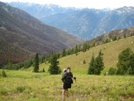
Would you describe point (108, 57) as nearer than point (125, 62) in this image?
No

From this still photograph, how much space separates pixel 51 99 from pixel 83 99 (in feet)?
8.17

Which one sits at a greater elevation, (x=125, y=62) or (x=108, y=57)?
(x=108, y=57)

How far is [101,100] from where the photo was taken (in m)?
16.5

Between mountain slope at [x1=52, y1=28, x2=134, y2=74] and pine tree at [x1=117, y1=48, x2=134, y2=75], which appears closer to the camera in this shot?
pine tree at [x1=117, y1=48, x2=134, y2=75]

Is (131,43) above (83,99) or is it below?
above

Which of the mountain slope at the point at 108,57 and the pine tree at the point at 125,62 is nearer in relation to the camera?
the pine tree at the point at 125,62

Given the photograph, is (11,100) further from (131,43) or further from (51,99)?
(131,43)

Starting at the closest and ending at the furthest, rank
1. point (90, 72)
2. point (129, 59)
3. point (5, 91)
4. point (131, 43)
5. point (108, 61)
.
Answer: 1. point (5, 91)
2. point (129, 59)
3. point (90, 72)
4. point (108, 61)
5. point (131, 43)

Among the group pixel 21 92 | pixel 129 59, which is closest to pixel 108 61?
pixel 129 59

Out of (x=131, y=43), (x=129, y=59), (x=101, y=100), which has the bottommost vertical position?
(x=101, y=100)

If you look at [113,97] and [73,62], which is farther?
[73,62]

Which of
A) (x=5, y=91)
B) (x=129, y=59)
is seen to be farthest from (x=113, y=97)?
(x=129, y=59)

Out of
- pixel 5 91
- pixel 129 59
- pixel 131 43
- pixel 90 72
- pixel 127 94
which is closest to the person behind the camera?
pixel 127 94

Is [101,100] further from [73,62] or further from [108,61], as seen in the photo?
[73,62]
